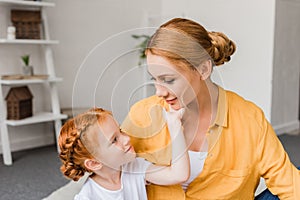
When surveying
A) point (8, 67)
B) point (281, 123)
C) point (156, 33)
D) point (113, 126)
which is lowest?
point (281, 123)

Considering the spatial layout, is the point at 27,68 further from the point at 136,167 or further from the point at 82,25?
the point at 136,167

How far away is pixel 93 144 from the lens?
3.30 feet

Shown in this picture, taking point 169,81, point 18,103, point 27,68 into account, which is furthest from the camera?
point 27,68

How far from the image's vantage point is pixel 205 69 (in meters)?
0.99

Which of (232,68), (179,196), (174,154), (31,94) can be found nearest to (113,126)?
(174,154)

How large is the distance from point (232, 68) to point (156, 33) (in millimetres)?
2909

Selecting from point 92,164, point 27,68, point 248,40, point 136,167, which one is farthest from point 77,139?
point 248,40

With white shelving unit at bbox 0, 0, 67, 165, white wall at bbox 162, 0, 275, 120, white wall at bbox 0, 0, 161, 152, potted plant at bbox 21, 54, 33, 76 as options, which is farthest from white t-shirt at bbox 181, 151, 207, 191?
white wall at bbox 162, 0, 275, 120

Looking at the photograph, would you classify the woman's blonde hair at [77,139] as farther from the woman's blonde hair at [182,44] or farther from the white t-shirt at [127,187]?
the woman's blonde hair at [182,44]

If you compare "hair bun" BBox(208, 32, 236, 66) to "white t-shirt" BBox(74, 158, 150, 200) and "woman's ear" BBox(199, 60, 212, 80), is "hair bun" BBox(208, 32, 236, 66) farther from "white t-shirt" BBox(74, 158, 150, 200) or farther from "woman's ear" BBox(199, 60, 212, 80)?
"white t-shirt" BBox(74, 158, 150, 200)

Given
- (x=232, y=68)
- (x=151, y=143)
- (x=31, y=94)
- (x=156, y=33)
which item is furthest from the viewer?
(x=232, y=68)

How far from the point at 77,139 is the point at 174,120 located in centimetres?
25

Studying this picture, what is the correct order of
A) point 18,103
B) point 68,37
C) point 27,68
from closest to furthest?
point 18,103, point 27,68, point 68,37

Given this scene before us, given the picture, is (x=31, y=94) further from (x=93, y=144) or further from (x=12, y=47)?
(x=93, y=144)
